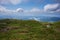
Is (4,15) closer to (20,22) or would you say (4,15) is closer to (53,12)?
(20,22)

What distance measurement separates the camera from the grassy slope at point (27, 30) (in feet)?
6.93

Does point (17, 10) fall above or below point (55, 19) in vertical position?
above

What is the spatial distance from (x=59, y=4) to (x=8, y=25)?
3.55ft

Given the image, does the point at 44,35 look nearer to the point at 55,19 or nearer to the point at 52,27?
the point at 52,27

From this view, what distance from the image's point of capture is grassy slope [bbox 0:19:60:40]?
211cm

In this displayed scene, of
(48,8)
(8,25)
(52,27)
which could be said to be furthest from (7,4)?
(52,27)

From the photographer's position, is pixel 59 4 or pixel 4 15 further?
pixel 59 4

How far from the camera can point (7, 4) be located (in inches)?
88.4

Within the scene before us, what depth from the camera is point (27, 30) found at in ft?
7.11

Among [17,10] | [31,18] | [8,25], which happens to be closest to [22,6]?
[17,10]

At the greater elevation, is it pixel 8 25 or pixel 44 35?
pixel 8 25

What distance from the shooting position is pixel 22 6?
2252mm

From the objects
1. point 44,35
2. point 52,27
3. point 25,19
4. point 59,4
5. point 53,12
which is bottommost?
point 44,35

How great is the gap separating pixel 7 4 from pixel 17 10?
23cm
